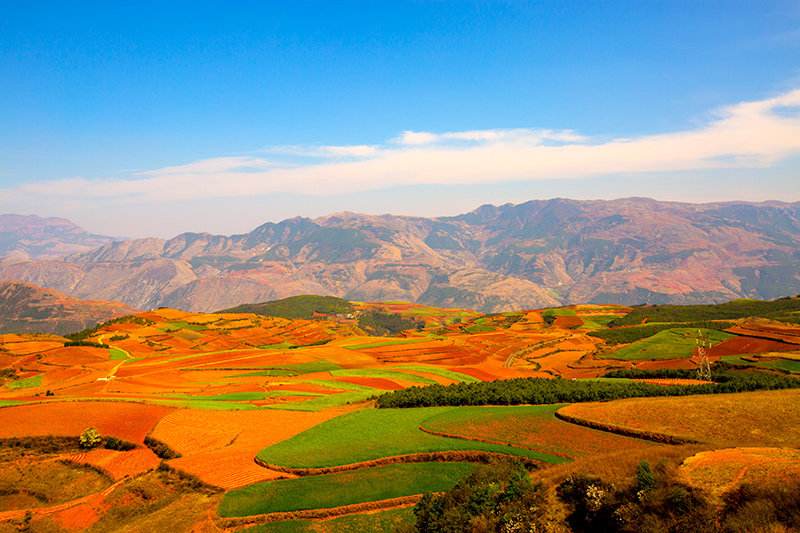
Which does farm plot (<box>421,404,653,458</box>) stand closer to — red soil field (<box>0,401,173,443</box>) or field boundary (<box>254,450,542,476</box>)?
field boundary (<box>254,450,542,476</box>)

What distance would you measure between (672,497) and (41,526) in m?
38.3

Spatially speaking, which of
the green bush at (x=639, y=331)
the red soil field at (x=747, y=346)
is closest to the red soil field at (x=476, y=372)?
the red soil field at (x=747, y=346)

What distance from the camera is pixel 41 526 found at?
106 feet

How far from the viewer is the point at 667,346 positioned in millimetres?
104812

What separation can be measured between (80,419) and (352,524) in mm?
42355

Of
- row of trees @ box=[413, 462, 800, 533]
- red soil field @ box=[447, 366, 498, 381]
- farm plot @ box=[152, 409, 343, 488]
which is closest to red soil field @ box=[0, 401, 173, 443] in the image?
farm plot @ box=[152, 409, 343, 488]

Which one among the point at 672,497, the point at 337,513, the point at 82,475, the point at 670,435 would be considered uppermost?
the point at 672,497

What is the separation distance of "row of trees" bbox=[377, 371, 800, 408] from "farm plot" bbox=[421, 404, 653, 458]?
3.10 metres

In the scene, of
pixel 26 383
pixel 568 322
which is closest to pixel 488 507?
pixel 26 383

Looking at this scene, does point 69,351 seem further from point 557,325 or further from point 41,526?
point 557,325

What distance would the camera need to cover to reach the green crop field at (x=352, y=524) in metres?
28.7

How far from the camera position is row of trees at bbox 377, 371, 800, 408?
50781 millimetres

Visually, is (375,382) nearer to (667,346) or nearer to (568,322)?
(667,346)

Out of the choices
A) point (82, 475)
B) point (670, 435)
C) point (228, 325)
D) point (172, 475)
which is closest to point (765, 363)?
point (670, 435)
